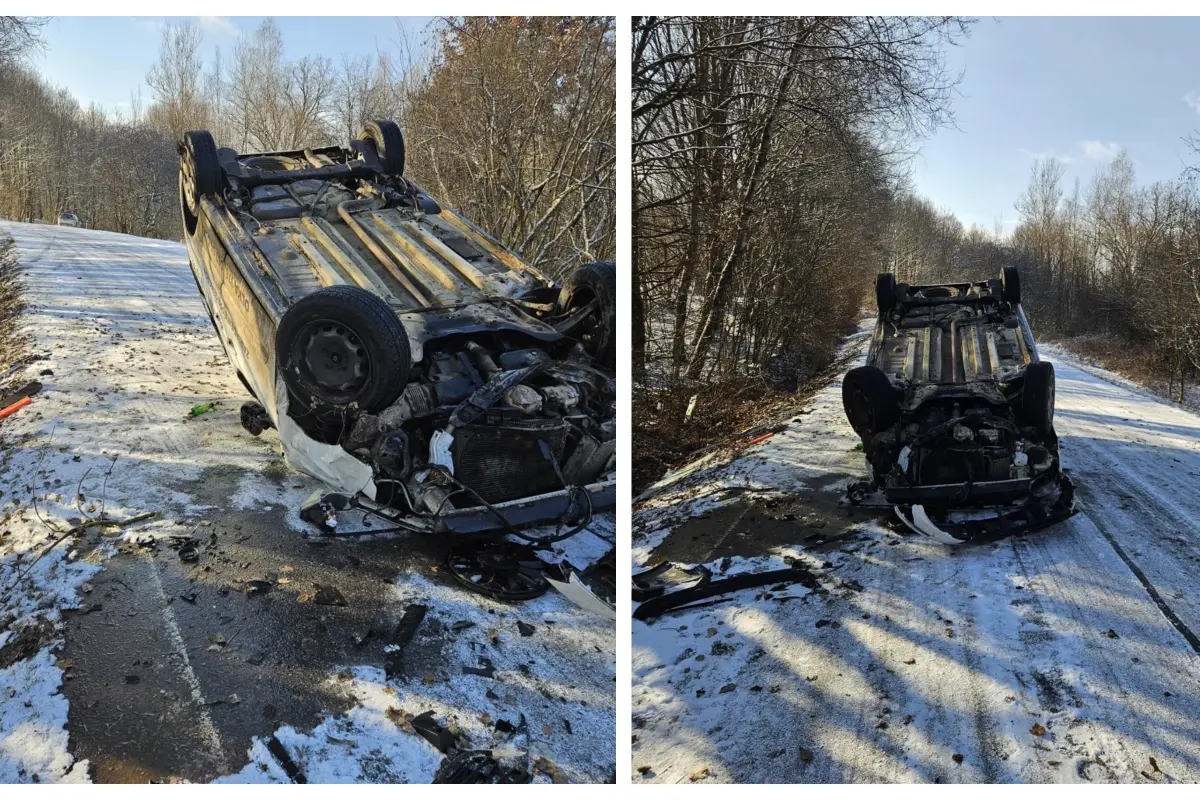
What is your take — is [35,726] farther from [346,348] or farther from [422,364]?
[422,364]

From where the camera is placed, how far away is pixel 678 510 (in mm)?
4273

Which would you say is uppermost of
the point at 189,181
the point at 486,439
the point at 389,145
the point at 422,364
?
the point at 389,145

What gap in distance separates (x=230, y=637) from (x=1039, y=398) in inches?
188

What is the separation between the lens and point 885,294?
650cm

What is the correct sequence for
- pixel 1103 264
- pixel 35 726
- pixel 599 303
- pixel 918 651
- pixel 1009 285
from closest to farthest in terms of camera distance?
pixel 35 726
pixel 918 651
pixel 599 303
pixel 1009 285
pixel 1103 264

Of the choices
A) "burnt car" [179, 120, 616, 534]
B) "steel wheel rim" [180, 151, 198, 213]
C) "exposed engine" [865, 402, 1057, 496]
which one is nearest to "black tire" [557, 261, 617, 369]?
"burnt car" [179, 120, 616, 534]

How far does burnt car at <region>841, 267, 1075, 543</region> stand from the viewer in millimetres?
5023

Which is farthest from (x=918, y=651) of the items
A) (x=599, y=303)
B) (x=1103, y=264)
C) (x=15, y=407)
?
(x=1103, y=264)

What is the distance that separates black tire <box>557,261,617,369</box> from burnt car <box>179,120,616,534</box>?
11mm

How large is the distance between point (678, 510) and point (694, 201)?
5.22 ft

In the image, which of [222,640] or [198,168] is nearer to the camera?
[222,640]

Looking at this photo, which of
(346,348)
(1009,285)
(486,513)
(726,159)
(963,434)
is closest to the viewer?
(486,513)
